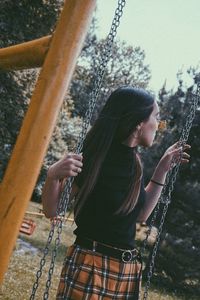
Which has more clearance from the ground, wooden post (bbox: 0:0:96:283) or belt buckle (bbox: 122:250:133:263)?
wooden post (bbox: 0:0:96:283)

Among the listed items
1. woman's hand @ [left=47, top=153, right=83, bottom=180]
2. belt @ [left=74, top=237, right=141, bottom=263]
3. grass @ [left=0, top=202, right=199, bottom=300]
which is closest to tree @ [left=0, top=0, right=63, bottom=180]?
grass @ [left=0, top=202, right=199, bottom=300]

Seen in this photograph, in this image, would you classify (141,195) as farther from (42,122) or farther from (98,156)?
(42,122)

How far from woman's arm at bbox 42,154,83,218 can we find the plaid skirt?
32cm

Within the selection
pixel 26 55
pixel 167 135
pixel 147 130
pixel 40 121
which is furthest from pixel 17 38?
pixel 40 121

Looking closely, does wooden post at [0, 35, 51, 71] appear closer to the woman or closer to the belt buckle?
the woman

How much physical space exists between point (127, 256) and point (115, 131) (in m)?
0.61

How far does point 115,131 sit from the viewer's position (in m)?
2.08

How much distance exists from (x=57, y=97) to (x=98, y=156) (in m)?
0.85

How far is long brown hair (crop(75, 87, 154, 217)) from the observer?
2.01 metres

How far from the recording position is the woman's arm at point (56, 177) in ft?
4.89

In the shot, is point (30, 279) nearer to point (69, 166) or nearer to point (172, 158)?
point (172, 158)

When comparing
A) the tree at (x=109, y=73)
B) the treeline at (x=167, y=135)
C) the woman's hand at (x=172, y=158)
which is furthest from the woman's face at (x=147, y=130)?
the tree at (x=109, y=73)

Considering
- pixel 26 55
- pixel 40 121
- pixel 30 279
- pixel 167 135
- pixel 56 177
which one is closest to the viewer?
pixel 40 121

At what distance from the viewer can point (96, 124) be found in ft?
6.95
